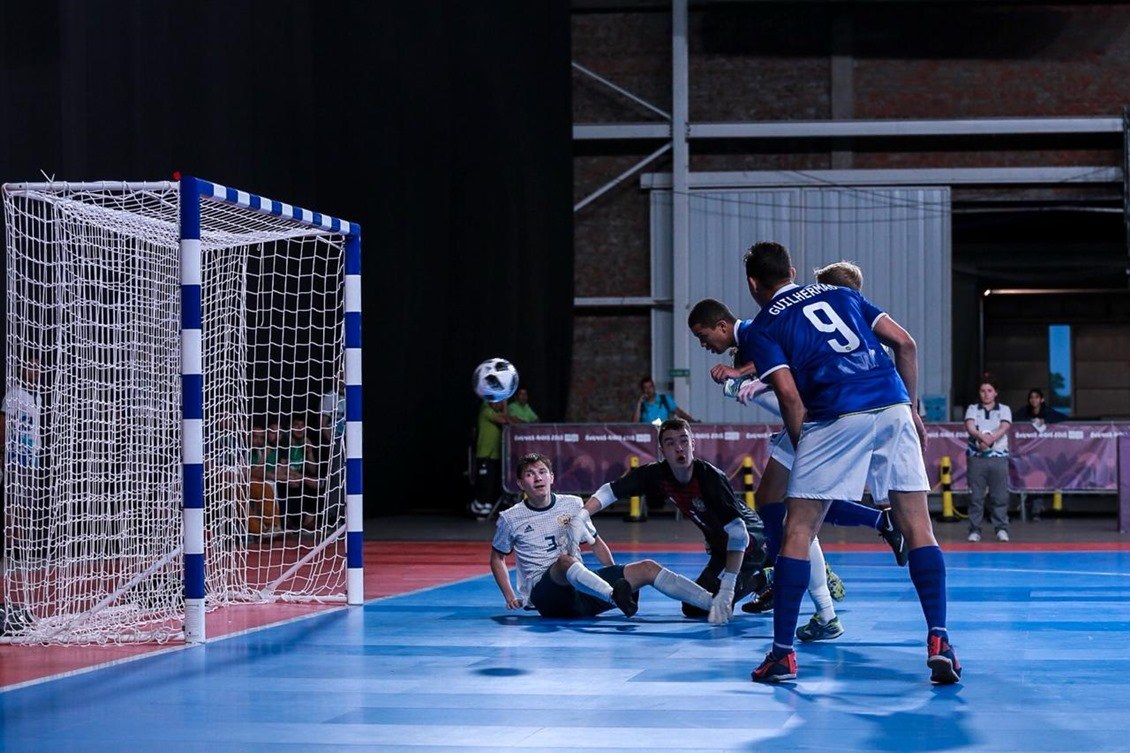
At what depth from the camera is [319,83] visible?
18484mm

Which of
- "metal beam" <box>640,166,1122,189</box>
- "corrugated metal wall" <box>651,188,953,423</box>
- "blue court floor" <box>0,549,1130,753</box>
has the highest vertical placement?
"metal beam" <box>640,166,1122,189</box>

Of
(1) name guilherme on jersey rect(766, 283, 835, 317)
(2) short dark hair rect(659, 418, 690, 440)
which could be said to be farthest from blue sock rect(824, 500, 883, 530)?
(1) name guilherme on jersey rect(766, 283, 835, 317)

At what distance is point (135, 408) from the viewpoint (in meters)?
10.5

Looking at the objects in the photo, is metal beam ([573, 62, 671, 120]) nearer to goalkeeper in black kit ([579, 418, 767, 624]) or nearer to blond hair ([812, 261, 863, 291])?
goalkeeper in black kit ([579, 418, 767, 624])

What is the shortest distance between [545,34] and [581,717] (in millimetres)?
20136

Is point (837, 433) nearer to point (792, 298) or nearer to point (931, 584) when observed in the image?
point (792, 298)

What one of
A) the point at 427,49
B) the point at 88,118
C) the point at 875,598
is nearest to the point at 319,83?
the point at 427,49

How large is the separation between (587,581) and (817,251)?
19457 millimetres

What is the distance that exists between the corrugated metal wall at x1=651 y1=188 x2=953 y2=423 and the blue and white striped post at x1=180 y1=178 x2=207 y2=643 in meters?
18.9

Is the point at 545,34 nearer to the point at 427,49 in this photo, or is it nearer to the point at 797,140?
the point at 427,49

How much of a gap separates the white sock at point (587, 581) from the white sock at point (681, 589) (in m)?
0.33

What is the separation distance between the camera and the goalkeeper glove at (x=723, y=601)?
9133 millimetres

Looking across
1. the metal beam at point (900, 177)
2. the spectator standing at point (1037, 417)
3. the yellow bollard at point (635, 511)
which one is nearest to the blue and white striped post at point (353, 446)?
the yellow bollard at point (635, 511)

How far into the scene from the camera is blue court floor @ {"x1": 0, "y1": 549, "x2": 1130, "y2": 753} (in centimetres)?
557
